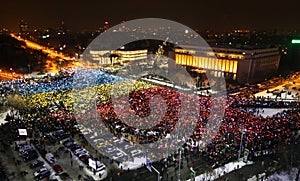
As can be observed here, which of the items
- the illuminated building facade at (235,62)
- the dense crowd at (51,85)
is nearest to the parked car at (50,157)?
the dense crowd at (51,85)

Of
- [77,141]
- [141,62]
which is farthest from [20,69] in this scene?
[77,141]

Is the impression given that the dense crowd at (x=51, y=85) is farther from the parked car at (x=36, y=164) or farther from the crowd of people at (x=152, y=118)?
the parked car at (x=36, y=164)

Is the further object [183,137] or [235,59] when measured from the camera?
[235,59]

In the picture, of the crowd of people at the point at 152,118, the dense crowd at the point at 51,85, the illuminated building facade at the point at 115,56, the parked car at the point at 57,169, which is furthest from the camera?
the illuminated building facade at the point at 115,56

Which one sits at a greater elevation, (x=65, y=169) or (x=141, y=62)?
(x=141, y=62)

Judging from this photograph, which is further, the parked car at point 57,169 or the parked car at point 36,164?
the parked car at point 36,164

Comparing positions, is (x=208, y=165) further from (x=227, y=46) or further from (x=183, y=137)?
(x=227, y=46)

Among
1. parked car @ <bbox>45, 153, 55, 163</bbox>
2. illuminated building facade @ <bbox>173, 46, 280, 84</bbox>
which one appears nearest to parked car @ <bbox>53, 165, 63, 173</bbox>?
parked car @ <bbox>45, 153, 55, 163</bbox>

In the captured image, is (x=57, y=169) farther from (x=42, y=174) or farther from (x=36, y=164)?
(x=36, y=164)

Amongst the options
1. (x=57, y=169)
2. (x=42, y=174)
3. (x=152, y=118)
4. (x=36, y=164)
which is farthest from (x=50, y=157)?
(x=152, y=118)
